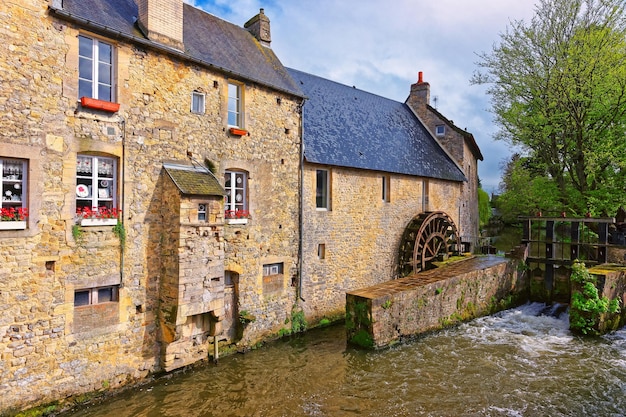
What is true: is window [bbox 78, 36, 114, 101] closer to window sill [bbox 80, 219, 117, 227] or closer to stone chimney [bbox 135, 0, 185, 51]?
stone chimney [bbox 135, 0, 185, 51]

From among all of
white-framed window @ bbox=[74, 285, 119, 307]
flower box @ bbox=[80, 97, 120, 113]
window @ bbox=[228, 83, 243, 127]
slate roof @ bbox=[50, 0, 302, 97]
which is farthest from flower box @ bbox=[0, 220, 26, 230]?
window @ bbox=[228, 83, 243, 127]

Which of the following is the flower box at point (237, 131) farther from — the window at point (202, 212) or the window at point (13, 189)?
the window at point (13, 189)

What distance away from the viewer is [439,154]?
17969 millimetres

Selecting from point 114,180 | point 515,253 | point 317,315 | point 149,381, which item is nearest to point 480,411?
point 317,315

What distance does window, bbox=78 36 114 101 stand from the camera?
6.84 meters

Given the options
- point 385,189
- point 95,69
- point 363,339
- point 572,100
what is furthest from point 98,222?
point 572,100

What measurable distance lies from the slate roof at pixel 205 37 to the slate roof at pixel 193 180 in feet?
7.42

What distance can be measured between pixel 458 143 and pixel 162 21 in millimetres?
14264

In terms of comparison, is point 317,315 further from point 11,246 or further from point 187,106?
point 11,246

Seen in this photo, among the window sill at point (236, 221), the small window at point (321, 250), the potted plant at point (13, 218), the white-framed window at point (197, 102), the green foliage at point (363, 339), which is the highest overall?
the white-framed window at point (197, 102)

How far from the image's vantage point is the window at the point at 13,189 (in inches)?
233

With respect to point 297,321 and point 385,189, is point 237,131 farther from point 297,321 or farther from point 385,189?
point 385,189

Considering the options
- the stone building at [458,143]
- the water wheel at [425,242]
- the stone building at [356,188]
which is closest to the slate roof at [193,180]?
the stone building at [356,188]

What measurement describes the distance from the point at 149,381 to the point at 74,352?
155cm
